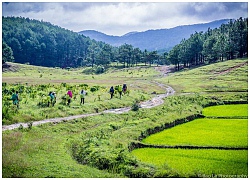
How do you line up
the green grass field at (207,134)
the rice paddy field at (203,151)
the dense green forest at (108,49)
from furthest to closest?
the dense green forest at (108,49) < the green grass field at (207,134) < the rice paddy field at (203,151)

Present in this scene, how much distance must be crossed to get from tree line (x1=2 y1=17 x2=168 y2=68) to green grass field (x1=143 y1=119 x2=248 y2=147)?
3923 inches

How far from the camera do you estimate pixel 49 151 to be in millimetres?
19172

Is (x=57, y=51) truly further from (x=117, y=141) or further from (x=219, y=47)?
(x=117, y=141)

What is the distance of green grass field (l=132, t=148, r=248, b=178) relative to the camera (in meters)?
16.6

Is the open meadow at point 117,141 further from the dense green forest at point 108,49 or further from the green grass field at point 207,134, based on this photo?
the dense green forest at point 108,49

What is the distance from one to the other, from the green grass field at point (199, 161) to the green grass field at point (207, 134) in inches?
74.4

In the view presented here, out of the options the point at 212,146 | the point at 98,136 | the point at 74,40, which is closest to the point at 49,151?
the point at 98,136

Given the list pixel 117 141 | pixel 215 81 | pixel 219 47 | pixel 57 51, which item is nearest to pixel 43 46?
pixel 57 51

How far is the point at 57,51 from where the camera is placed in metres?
177

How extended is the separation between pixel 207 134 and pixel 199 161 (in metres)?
7.45

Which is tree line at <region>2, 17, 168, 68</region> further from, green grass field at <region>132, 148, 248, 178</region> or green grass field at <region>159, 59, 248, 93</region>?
green grass field at <region>132, 148, 248, 178</region>

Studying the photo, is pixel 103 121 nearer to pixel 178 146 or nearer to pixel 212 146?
pixel 178 146

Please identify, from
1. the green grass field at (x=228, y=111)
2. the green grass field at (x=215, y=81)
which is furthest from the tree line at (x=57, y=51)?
the green grass field at (x=228, y=111)

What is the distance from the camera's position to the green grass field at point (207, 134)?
2327cm
